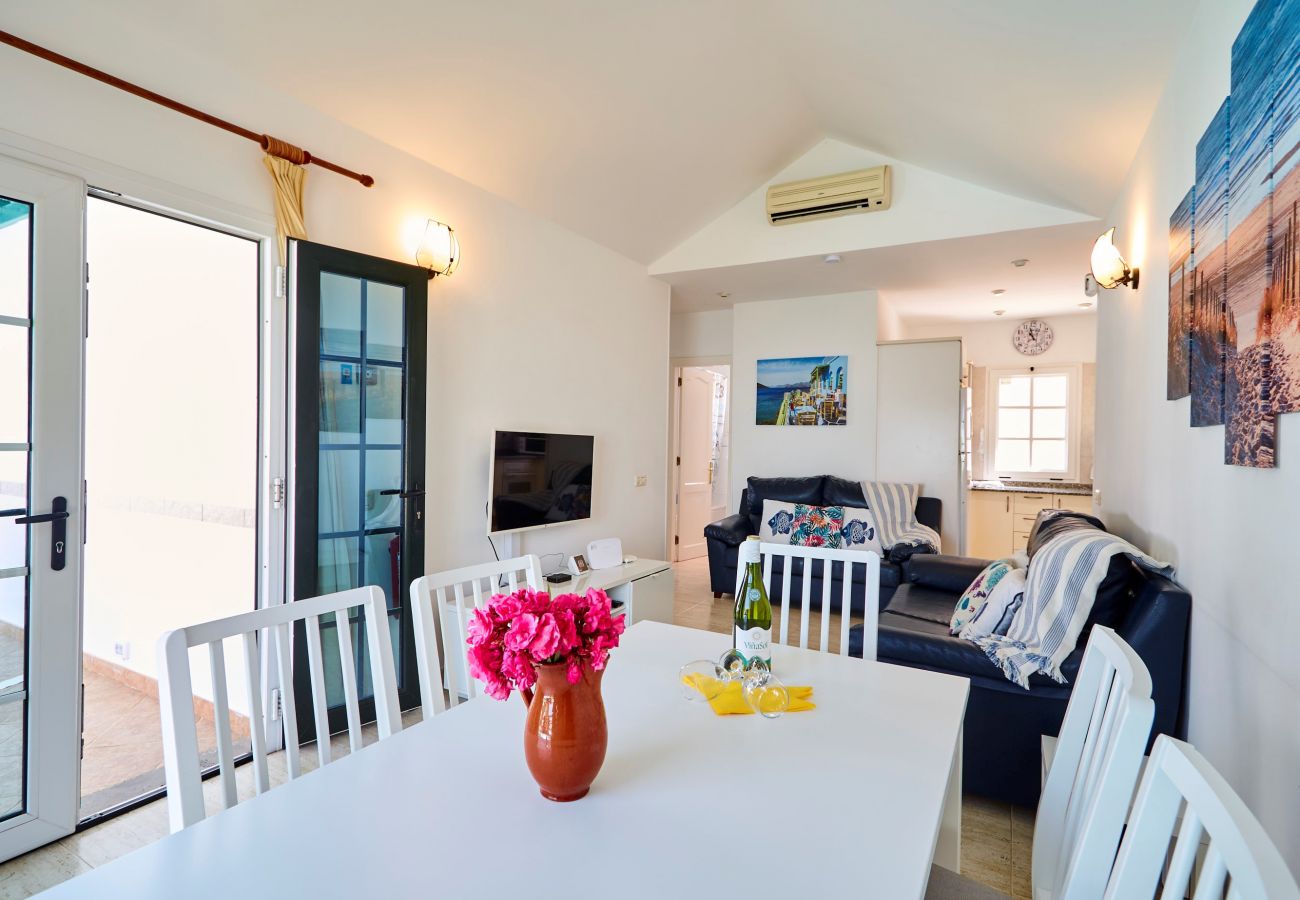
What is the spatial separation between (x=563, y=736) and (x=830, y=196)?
412 centimetres

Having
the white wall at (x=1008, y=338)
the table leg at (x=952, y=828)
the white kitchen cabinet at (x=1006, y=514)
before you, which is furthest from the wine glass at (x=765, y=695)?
the white wall at (x=1008, y=338)

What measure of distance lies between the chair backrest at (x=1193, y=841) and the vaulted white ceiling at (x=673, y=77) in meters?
2.29

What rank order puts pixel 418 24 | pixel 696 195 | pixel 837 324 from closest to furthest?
1. pixel 418 24
2. pixel 696 195
3. pixel 837 324

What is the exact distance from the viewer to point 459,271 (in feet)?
11.1

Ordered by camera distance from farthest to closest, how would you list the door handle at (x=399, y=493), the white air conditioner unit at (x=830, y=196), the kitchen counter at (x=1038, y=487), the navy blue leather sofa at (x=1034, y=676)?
the kitchen counter at (x=1038, y=487) < the white air conditioner unit at (x=830, y=196) < the door handle at (x=399, y=493) < the navy blue leather sofa at (x=1034, y=676)

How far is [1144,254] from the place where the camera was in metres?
2.63

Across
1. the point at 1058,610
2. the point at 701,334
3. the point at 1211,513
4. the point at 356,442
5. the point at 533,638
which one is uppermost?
the point at 701,334

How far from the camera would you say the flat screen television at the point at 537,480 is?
3.45 meters

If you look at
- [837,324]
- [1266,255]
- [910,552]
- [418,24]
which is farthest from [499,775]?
[837,324]

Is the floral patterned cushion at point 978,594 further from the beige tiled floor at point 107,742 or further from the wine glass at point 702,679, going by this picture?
the beige tiled floor at point 107,742

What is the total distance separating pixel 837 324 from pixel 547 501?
3.13 meters

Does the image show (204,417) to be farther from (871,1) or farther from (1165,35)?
(1165,35)

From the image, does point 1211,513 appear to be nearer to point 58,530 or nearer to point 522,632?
point 522,632

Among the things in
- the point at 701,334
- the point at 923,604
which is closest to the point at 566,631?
the point at 923,604
